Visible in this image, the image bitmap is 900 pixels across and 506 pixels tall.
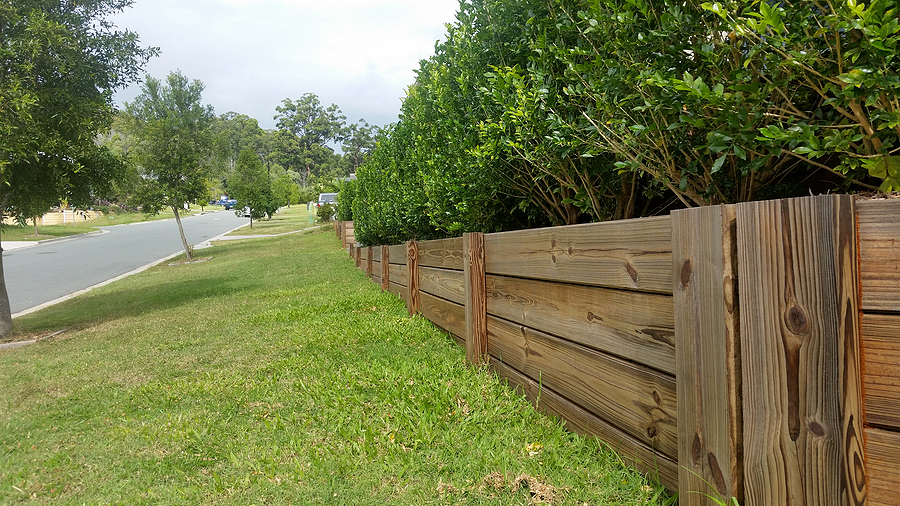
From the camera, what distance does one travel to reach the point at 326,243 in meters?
23.6

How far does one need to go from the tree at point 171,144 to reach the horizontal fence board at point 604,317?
19.8 metres

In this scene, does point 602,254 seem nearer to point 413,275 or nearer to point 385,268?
point 413,275

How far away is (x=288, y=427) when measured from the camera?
3.49 meters

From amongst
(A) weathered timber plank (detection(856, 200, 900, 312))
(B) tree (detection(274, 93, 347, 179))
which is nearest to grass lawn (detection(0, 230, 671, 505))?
(A) weathered timber plank (detection(856, 200, 900, 312))

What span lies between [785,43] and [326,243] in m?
22.9

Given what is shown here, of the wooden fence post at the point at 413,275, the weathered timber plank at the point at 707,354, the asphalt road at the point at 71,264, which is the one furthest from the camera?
the asphalt road at the point at 71,264

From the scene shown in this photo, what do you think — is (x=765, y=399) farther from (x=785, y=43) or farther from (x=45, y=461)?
(x=45, y=461)

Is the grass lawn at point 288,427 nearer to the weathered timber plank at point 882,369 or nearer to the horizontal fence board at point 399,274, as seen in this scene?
the horizontal fence board at point 399,274

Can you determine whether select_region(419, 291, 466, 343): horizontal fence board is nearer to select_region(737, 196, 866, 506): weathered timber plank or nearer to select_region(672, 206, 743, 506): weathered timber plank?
select_region(672, 206, 743, 506): weathered timber plank

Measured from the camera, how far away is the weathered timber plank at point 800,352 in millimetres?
1408

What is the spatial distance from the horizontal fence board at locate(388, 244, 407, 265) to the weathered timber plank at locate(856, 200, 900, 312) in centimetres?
610

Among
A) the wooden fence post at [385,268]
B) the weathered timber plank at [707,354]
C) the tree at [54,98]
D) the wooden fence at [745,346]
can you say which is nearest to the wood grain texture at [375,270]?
the wooden fence post at [385,268]

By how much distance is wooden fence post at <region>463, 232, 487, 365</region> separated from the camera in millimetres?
4223

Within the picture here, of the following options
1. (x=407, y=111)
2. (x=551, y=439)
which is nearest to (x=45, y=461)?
(x=551, y=439)
